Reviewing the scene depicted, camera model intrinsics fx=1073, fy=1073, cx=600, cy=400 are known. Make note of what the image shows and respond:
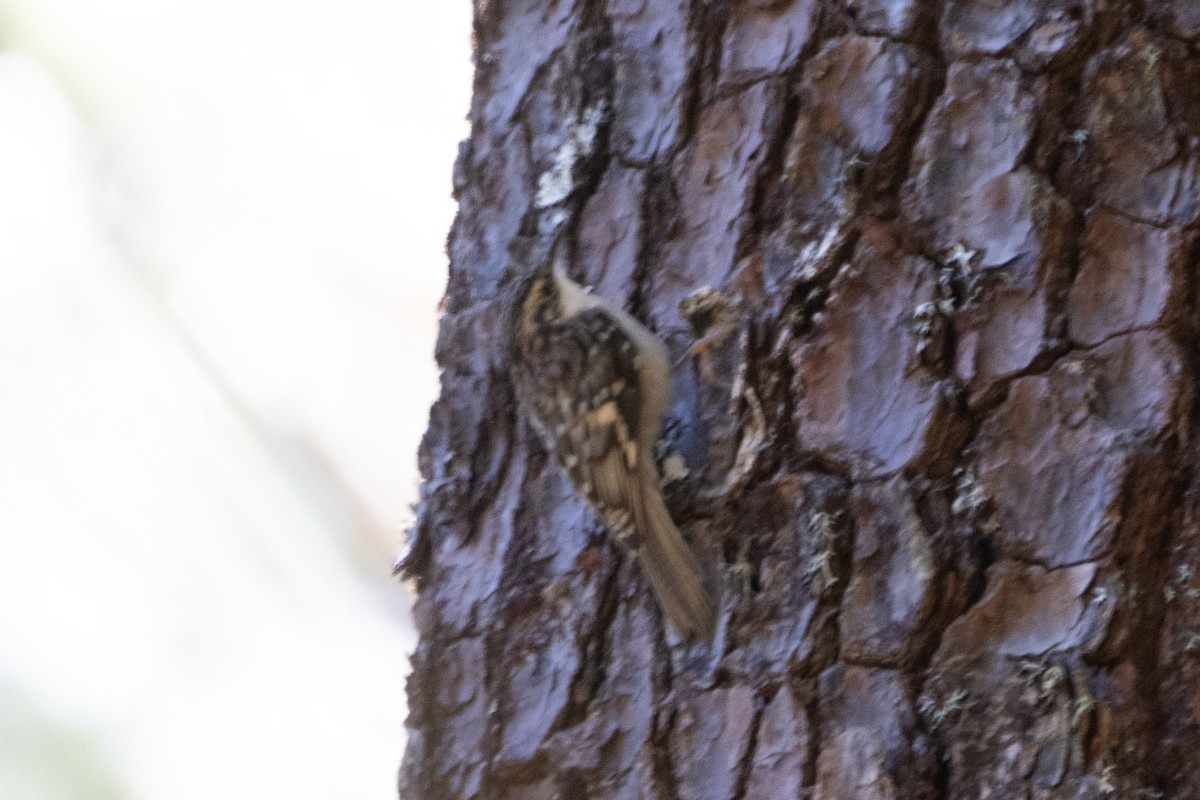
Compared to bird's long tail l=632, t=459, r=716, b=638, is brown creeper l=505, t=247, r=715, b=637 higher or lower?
higher

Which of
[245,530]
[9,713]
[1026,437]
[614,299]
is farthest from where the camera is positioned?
[245,530]

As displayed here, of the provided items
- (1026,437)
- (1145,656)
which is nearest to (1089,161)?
(1026,437)

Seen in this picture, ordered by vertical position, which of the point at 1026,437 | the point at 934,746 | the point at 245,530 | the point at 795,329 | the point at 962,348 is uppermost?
the point at 245,530

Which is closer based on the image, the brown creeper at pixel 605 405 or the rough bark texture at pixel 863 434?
the rough bark texture at pixel 863 434

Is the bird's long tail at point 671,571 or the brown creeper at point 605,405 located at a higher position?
the brown creeper at point 605,405

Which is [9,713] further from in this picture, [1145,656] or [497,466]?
[1145,656]
